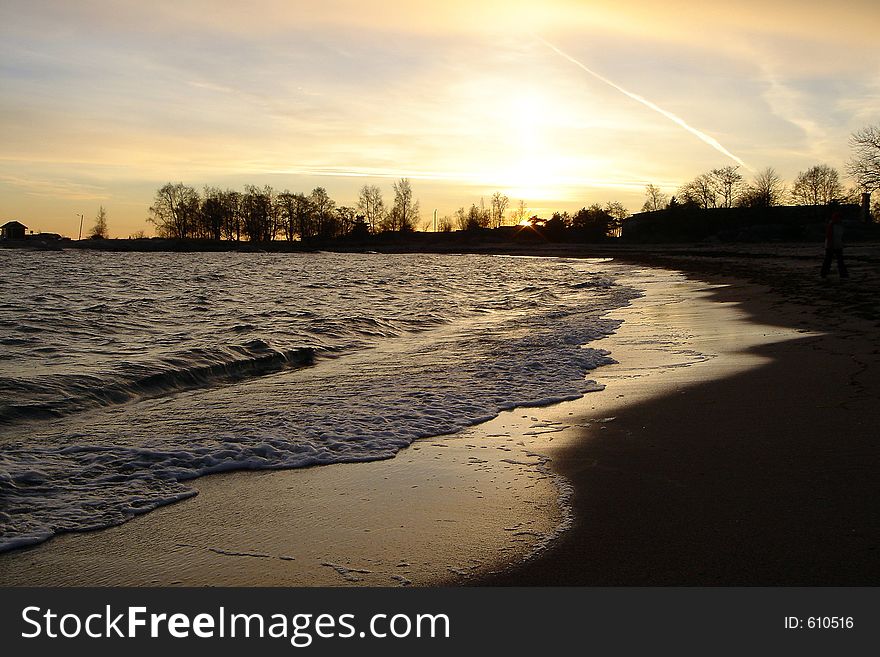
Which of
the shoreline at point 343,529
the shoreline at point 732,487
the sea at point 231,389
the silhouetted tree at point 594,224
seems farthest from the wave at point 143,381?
the silhouetted tree at point 594,224

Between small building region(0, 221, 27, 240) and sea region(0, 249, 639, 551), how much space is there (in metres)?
152

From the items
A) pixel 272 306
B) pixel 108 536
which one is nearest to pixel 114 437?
pixel 108 536

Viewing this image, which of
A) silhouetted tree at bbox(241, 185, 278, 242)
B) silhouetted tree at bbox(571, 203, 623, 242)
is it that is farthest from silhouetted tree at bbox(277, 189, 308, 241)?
silhouetted tree at bbox(571, 203, 623, 242)

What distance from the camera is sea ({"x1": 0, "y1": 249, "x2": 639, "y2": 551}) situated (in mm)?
5016

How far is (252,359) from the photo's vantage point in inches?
423

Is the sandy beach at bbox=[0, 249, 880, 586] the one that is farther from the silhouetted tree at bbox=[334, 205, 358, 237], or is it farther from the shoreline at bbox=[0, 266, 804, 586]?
the silhouetted tree at bbox=[334, 205, 358, 237]

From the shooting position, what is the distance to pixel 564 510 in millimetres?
4113

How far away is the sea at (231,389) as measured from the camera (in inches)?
197

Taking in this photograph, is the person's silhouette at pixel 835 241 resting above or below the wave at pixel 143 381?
above

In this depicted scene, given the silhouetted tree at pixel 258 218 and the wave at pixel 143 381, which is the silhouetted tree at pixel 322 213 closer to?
the silhouetted tree at pixel 258 218

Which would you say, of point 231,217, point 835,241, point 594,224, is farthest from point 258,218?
point 835,241

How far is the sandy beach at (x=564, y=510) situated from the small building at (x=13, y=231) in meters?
168

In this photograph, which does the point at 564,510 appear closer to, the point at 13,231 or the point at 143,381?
the point at 143,381
